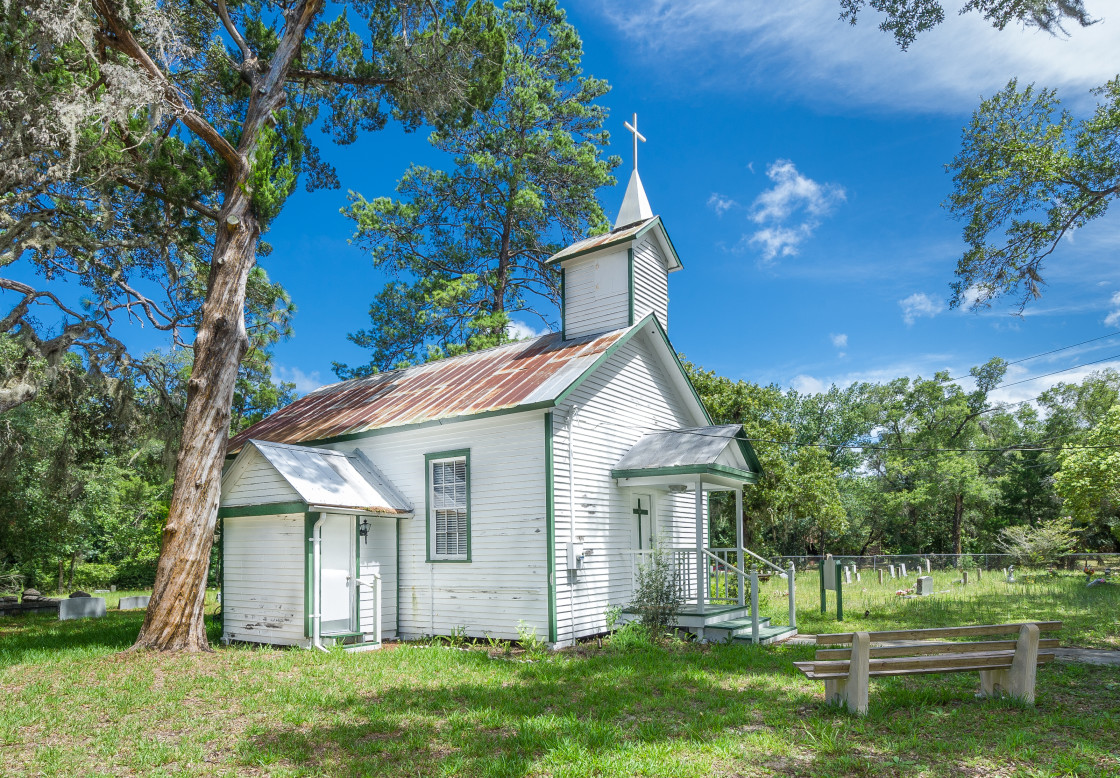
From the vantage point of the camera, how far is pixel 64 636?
14.0 meters

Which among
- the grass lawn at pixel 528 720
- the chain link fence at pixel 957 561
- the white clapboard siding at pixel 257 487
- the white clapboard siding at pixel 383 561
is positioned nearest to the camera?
the grass lawn at pixel 528 720

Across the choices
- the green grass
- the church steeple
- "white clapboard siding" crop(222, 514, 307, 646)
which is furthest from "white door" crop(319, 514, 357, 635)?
the green grass

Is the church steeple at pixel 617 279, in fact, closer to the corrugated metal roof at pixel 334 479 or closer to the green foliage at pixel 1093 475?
the corrugated metal roof at pixel 334 479

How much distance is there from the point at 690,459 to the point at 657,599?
238 cm

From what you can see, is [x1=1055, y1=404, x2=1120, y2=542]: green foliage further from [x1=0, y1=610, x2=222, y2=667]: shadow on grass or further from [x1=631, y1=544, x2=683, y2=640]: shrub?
[x1=0, y1=610, x2=222, y2=667]: shadow on grass

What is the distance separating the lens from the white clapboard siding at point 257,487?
12.3m

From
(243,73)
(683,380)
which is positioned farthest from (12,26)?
(683,380)

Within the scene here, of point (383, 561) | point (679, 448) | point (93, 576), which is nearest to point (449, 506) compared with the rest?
point (383, 561)

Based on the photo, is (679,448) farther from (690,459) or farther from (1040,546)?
(1040,546)

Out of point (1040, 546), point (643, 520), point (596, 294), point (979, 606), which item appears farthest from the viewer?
point (1040, 546)

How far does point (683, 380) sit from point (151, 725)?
11.4 m

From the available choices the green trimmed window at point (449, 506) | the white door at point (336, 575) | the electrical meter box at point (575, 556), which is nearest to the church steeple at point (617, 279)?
the green trimmed window at point (449, 506)

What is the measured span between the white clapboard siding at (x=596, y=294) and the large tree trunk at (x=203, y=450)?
6263 millimetres

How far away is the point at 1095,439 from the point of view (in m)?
29.4
